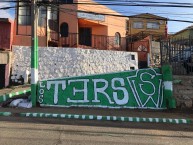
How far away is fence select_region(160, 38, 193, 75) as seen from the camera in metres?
14.8

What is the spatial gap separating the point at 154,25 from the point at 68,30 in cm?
2625

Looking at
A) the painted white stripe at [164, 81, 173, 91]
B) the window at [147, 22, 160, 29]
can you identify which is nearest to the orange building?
the painted white stripe at [164, 81, 173, 91]

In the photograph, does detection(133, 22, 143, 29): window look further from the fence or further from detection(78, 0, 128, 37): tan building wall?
the fence

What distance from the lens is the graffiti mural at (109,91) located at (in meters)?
14.4

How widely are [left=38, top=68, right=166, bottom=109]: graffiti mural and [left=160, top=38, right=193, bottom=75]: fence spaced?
0.78m

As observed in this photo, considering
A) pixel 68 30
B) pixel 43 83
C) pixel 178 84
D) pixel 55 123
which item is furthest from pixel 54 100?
pixel 68 30

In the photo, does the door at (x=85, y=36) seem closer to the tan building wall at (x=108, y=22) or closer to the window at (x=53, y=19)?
the tan building wall at (x=108, y=22)

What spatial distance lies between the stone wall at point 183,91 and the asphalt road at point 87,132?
287cm

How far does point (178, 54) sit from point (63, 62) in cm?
841

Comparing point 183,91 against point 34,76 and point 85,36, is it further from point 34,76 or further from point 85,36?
point 85,36

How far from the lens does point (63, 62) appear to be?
2131cm

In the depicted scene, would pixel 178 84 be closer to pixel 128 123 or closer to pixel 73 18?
pixel 128 123

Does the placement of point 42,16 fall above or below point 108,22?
below

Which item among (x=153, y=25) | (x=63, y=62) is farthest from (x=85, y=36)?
(x=153, y=25)
